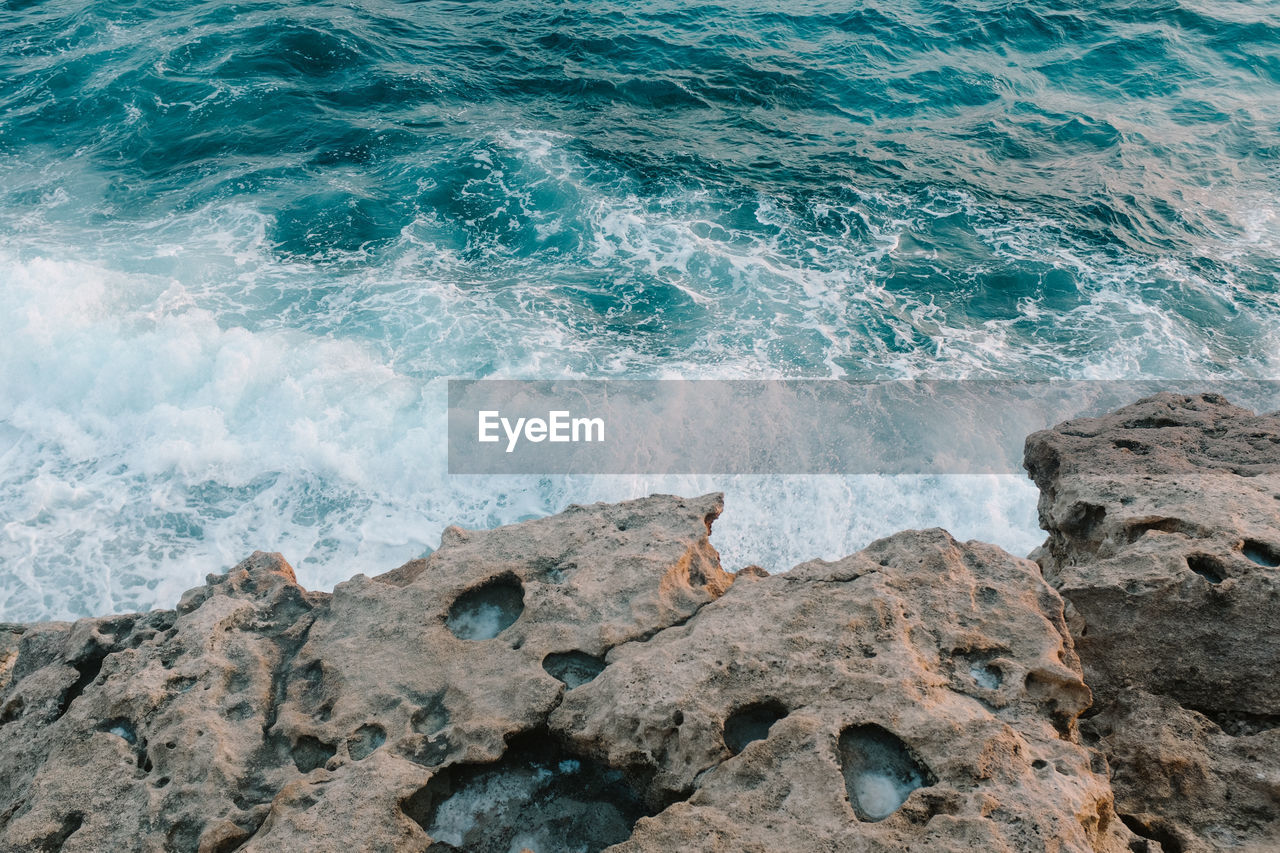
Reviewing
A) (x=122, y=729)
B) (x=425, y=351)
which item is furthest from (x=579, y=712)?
(x=425, y=351)

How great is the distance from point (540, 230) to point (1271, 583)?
12.8 m

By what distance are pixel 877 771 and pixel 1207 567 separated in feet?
9.40

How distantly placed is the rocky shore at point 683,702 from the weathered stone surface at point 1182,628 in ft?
0.06

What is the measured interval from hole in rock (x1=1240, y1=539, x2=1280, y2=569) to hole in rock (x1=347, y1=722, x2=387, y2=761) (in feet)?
18.6

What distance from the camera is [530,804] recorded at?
16.1ft

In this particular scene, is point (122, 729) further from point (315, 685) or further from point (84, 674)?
point (315, 685)

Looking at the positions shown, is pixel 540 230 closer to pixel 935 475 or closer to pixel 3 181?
pixel 935 475

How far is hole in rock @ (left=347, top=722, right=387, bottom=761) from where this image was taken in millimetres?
5129

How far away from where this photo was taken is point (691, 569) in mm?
6254

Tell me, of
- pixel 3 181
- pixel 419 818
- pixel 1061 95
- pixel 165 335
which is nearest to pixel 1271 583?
pixel 419 818

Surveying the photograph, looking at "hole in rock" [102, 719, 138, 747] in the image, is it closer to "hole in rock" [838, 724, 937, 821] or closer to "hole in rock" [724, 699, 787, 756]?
"hole in rock" [724, 699, 787, 756]

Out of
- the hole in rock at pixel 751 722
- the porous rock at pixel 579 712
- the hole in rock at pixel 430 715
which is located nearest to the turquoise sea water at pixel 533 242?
the porous rock at pixel 579 712

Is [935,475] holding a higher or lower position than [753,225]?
lower

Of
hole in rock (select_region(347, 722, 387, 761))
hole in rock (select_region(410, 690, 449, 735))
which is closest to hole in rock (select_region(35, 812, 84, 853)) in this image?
hole in rock (select_region(347, 722, 387, 761))
